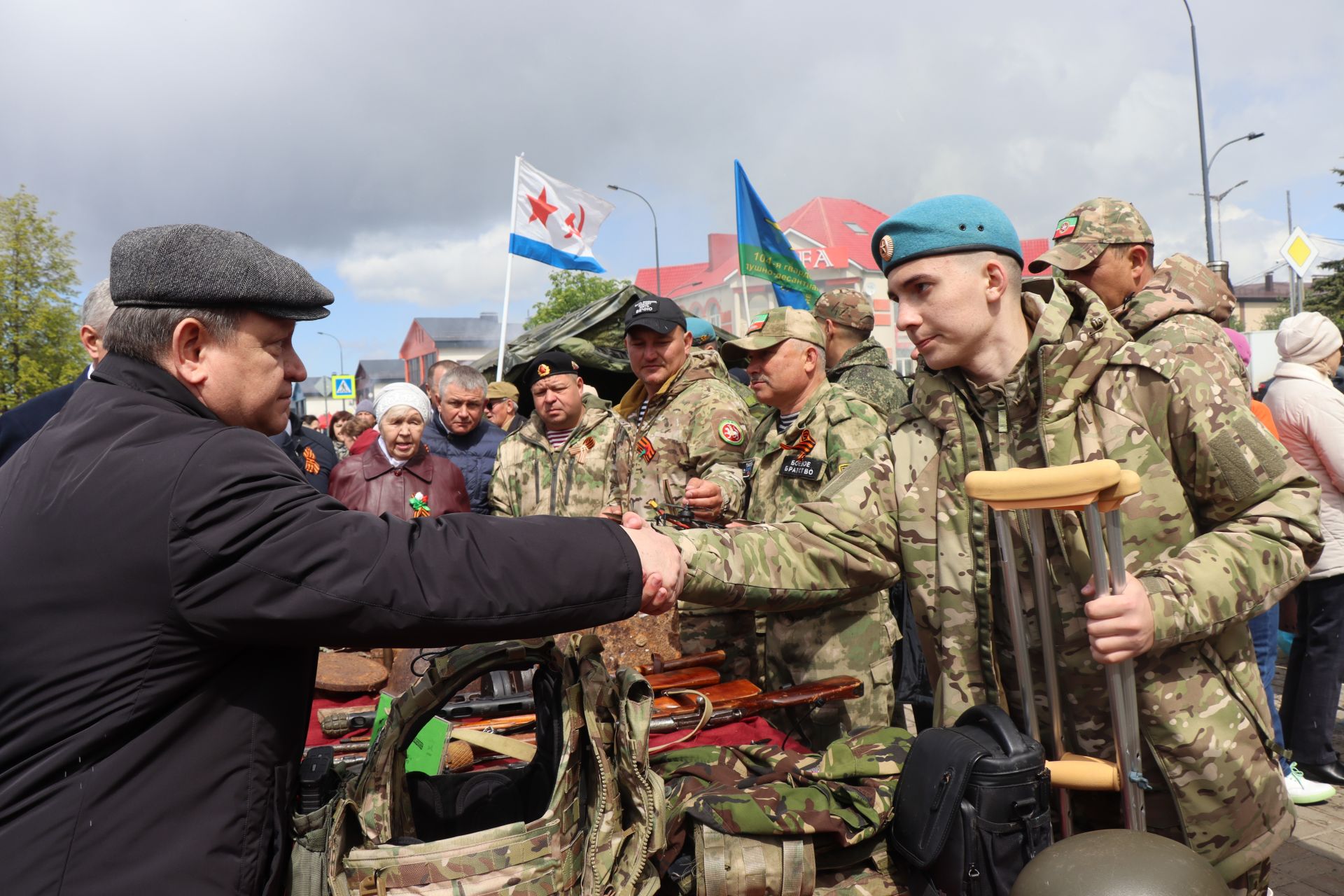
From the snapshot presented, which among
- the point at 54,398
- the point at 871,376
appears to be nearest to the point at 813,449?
the point at 871,376

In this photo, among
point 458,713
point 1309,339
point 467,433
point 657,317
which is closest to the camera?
point 458,713

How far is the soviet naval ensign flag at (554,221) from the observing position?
10375 mm

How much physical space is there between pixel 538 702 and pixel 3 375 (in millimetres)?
27488

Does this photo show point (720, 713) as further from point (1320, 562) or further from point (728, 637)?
point (1320, 562)

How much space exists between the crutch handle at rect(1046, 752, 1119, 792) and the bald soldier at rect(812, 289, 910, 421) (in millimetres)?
3998

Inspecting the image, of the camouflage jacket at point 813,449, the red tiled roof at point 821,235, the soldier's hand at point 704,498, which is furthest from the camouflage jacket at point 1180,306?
the red tiled roof at point 821,235

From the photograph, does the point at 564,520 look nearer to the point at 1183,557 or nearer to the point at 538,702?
the point at 538,702

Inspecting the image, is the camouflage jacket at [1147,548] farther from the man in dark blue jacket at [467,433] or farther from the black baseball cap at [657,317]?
the man in dark blue jacket at [467,433]

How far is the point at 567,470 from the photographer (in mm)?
5395

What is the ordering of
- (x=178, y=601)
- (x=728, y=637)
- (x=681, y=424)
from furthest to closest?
(x=681, y=424), (x=728, y=637), (x=178, y=601)

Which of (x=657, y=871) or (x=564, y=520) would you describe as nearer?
(x=564, y=520)

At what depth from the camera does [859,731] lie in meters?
2.31

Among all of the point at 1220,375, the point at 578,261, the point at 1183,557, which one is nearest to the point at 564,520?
the point at 1183,557

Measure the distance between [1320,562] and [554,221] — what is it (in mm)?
8352
